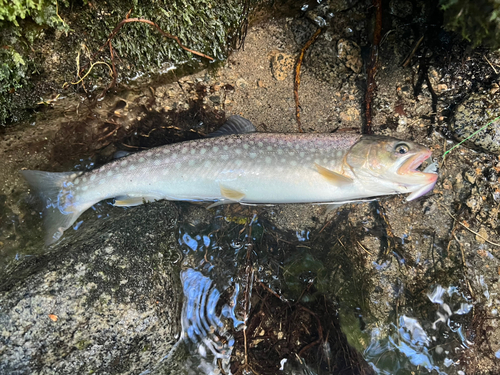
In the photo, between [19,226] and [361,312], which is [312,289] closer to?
[361,312]

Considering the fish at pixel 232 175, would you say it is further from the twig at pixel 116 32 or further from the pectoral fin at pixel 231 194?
the twig at pixel 116 32

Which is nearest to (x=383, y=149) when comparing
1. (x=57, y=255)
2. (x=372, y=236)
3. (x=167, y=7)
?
(x=372, y=236)

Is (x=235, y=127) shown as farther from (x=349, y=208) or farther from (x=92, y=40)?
(x=92, y=40)

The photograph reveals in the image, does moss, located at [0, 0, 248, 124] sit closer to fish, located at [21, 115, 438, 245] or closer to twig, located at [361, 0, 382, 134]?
fish, located at [21, 115, 438, 245]

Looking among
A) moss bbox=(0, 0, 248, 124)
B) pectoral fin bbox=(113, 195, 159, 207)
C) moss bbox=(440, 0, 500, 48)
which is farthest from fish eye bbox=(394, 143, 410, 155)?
pectoral fin bbox=(113, 195, 159, 207)

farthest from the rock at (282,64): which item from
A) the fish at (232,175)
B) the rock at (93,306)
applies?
the rock at (93,306)
